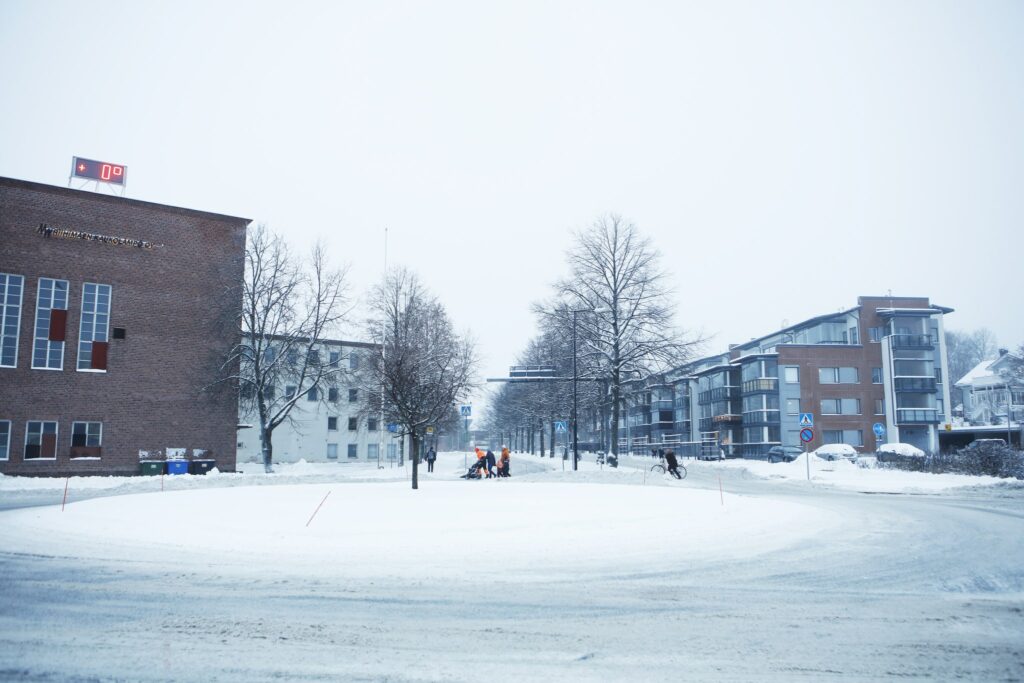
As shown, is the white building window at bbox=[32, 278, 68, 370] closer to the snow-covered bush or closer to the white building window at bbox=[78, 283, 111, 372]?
the white building window at bbox=[78, 283, 111, 372]

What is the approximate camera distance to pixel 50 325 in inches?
1362

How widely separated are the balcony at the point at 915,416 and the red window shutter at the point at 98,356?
2350 inches

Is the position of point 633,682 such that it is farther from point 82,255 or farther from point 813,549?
point 82,255

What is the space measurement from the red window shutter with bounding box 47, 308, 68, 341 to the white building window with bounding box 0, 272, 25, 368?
127 cm

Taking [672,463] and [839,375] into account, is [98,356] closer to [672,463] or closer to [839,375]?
[672,463]

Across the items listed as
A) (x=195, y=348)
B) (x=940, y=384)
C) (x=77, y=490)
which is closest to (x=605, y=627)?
(x=77, y=490)

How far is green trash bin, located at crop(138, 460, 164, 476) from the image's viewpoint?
3544 cm

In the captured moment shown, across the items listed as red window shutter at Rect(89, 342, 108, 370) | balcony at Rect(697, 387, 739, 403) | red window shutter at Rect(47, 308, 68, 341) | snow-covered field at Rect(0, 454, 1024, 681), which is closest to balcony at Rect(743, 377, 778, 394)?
balcony at Rect(697, 387, 739, 403)

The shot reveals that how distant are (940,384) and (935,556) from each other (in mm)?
63899

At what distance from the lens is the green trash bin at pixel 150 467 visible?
3544 cm

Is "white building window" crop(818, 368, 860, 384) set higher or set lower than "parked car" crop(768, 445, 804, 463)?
higher

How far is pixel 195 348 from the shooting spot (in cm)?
3838

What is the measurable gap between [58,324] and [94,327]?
4.99 ft

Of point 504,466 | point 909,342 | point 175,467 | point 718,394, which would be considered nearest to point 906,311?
point 909,342
